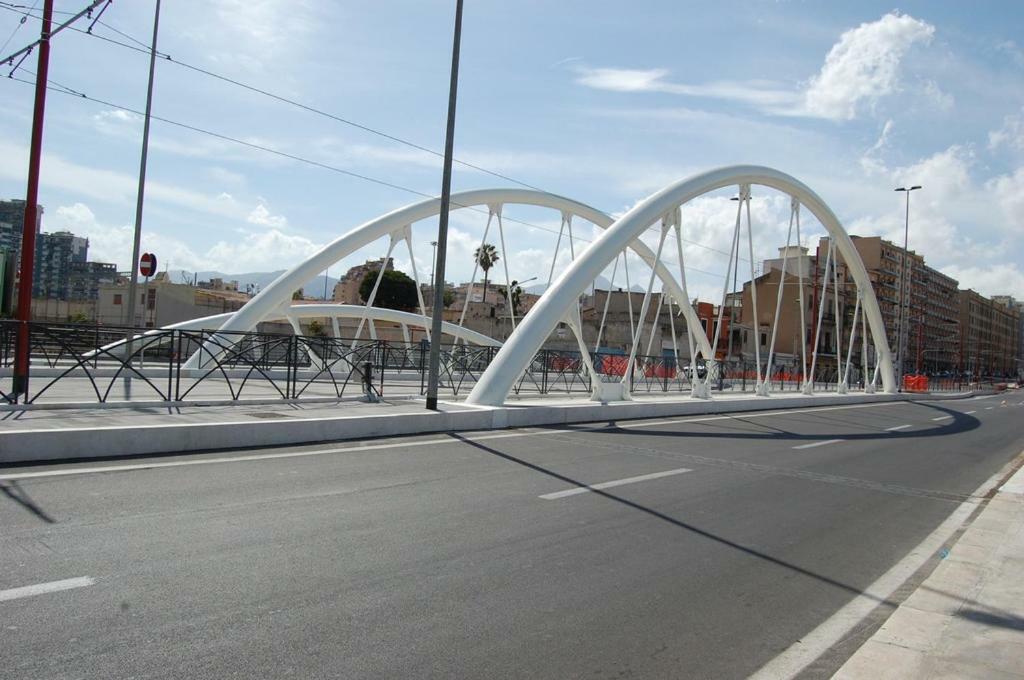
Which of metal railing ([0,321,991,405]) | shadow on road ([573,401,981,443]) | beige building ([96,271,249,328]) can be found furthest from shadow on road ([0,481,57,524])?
beige building ([96,271,249,328])

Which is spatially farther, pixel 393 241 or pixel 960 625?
pixel 393 241

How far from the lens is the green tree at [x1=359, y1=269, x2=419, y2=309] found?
98.5 m

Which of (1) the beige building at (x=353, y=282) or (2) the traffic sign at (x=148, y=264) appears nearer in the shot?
(2) the traffic sign at (x=148, y=264)

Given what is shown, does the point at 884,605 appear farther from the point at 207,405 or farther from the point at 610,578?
the point at 207,405

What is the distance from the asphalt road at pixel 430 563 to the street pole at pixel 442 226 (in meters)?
4.08

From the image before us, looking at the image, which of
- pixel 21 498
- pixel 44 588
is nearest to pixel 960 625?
pixel 44 588

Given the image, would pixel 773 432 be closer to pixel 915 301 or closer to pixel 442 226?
pixel 442 226

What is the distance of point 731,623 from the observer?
533 centimetres

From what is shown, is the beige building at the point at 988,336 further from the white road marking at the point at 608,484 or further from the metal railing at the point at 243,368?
the white road marking at the point at 608,484

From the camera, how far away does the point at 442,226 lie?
16656 millimetres

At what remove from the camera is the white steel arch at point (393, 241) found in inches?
1084

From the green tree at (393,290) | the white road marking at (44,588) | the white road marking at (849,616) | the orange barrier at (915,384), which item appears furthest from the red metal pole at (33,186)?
the green tree at (393,290)

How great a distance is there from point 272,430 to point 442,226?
638 centimetres

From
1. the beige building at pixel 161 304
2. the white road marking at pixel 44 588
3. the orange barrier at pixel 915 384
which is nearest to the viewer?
the white road marking at pixel 44 588
